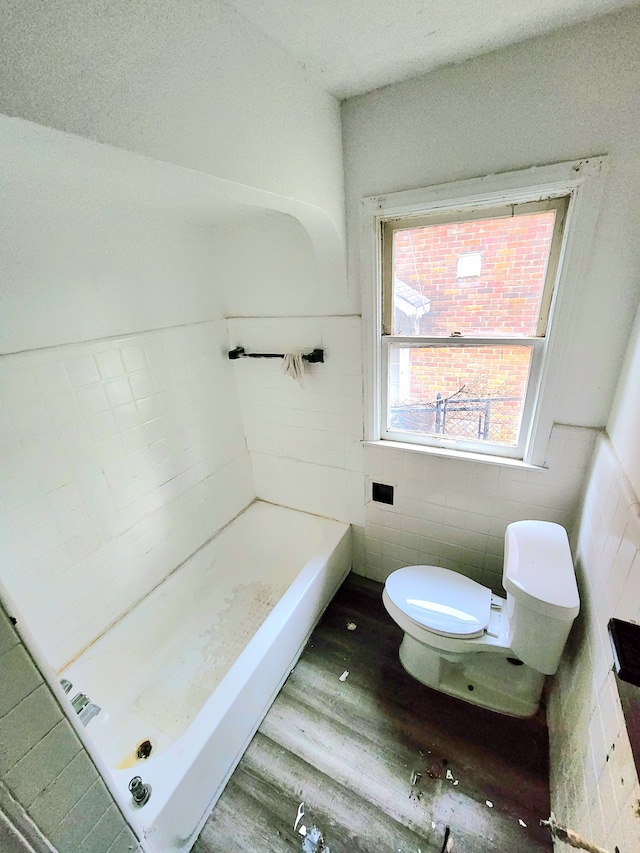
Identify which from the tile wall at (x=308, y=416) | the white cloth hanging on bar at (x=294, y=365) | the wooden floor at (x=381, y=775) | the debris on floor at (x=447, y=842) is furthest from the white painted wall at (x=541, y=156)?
the debris on floor at (x=447, y=842)

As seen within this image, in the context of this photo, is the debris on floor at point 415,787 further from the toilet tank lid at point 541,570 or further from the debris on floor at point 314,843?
the toilet tank lid at point 541,570

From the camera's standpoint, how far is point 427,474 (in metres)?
1.71

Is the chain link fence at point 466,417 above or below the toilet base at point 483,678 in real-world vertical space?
above

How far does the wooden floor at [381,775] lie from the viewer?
1.12 metres

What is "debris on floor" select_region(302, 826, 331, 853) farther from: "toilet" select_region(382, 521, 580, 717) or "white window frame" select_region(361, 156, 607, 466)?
"white window frame" select_region(361, 156, 607, 466)

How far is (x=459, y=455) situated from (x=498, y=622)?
2.29 ft

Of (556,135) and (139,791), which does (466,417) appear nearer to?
(556,135)

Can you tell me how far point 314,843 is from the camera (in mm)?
1113

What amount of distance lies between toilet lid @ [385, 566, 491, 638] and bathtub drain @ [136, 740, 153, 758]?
1113 millimetres

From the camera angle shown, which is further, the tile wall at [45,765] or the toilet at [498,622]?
the toilet at [498,622]

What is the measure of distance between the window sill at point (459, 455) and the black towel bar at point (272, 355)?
1.66 ft

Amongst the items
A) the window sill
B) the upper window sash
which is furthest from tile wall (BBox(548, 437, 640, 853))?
the upper window sash

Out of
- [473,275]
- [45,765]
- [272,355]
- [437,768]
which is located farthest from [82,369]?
[437,768]

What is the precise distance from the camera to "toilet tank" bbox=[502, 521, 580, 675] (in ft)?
3.59
